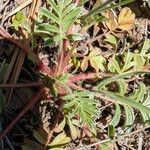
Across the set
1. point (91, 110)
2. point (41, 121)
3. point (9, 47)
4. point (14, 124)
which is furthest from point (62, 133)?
point (9, 47)

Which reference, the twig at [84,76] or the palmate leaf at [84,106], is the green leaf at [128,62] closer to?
the twig at [84,76]

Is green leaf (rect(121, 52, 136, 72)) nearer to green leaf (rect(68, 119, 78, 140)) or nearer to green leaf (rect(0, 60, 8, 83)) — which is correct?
green leaf (rect(68, 119, 78, 140))

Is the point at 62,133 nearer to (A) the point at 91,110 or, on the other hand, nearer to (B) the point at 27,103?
(B) the point at 27,103

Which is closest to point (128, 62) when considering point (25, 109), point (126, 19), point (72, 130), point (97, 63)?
point (97, 63)

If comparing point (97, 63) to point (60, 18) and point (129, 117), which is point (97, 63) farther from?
point (60, 18)

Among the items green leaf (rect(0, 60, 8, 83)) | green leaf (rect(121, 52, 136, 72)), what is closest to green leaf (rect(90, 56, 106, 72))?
green leaf (rect(121, 52, 136, 72))

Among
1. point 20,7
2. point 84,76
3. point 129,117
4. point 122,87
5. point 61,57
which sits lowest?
point 129,117
